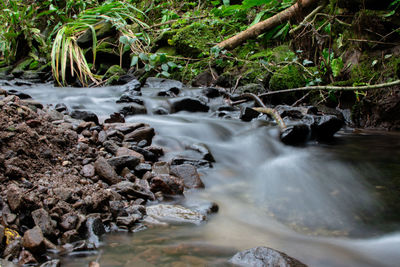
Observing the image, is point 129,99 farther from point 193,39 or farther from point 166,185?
point 166,185

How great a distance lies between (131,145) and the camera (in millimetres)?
3016

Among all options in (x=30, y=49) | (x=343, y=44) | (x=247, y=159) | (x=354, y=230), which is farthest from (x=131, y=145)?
(x=30, y=49)

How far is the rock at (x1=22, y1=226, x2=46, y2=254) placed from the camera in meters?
1.36

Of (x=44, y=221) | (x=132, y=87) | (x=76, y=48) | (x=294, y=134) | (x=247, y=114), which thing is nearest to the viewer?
(x=44, y=221)

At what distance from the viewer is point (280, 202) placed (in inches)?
90.1

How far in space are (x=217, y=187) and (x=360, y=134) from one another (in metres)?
2.50

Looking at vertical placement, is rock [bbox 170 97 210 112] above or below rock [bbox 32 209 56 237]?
below

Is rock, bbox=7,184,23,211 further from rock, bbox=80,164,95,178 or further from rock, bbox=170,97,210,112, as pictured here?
rock, bbox=170,97,210,112

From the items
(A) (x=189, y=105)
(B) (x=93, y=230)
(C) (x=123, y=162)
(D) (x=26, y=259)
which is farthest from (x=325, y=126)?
(D) (x=26, y=259)

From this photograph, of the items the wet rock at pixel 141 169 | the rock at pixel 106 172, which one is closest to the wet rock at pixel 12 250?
the rock at pixel 106 172

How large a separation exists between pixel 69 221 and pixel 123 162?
2.90 feet

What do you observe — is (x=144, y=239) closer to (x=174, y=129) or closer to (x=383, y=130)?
(x=174, y=129)

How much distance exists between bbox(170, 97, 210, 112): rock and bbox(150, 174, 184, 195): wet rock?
9.21 ft

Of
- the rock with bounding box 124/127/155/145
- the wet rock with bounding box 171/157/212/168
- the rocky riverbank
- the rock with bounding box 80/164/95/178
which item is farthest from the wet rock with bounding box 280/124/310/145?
the rock with bounding box 80/164/95/178
